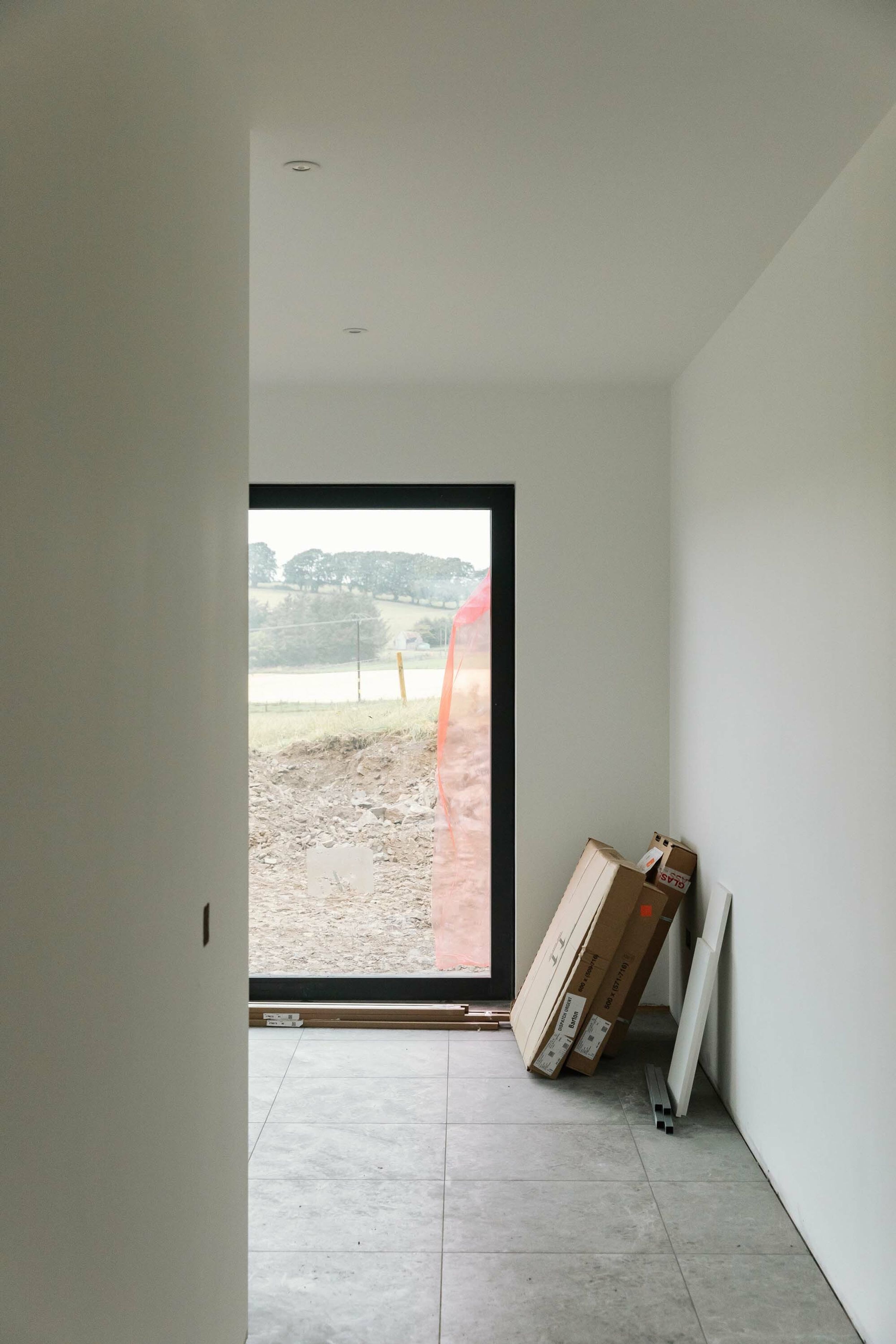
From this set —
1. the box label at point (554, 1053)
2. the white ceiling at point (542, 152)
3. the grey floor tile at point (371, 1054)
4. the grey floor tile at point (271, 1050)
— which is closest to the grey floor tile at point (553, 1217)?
the box label at point (554, 1053)

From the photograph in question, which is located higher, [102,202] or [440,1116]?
[102,202]

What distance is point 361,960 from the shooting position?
191 inches

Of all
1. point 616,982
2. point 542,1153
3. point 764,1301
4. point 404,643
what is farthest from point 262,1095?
point 404,643

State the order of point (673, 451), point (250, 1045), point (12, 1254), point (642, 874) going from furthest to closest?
point (673, 451) → point (250, 1045) → point (642, 874) → point (12, 1254)

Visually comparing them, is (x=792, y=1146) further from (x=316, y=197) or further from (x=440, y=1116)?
(x=316, y=197)

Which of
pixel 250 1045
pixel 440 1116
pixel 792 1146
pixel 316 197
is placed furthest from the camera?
pixel 250 1045

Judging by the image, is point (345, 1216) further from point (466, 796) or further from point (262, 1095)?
point (466, 796)

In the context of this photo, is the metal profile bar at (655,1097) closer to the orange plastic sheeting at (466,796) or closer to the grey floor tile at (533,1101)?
the grey floor tile at (533,1101)

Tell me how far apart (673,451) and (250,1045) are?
315cm

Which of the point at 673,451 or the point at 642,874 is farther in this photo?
the point at 673,451

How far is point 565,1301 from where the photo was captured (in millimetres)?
2584

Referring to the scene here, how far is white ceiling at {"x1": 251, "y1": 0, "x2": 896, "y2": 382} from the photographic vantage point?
6.47ft

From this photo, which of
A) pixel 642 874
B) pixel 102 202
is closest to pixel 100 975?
pixel 102 202

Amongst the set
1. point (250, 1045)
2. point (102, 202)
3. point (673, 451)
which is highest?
point (673, 451)
